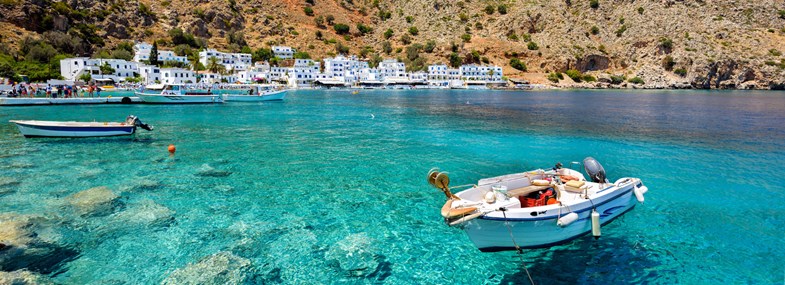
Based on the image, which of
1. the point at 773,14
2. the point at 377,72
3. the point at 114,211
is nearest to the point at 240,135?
the point at 114,211

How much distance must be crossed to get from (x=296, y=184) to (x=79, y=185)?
7188mm

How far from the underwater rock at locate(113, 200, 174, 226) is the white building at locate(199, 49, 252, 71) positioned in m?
108

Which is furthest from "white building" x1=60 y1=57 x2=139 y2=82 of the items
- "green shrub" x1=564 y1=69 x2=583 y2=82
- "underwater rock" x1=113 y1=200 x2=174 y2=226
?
"green shrub" x1=564 y1=69 x2=583 y2=82

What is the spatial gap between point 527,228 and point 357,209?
5.63 metres

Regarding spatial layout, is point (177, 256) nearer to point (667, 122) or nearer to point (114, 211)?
point (114, 211)

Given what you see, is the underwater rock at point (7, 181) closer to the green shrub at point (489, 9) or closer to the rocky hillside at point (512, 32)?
the rocky hillside at point (512, 32)

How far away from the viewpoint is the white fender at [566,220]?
840cm

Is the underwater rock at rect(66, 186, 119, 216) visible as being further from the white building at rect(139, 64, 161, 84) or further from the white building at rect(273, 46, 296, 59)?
the white building at rect(273, 46, 296, 59)

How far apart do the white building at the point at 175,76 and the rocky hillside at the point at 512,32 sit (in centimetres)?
2519

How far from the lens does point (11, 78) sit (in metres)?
66.6

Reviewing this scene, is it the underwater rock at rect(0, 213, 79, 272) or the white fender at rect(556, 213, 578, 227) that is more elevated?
the white fender at rect(556, 213, 578, 227)

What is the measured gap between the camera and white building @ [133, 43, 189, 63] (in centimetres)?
10136

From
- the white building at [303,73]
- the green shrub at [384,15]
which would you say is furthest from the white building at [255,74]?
the green shrub at [384,15]

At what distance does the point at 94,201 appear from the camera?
12.5 meters
